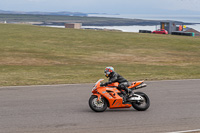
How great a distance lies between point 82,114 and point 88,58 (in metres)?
24.1

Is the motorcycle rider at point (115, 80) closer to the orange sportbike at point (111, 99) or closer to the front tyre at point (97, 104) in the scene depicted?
the orange sportbike at point (111, 99)

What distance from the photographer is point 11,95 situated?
1445 centimetres

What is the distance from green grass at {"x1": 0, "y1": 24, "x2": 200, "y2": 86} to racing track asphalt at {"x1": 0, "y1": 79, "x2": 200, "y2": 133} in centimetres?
447

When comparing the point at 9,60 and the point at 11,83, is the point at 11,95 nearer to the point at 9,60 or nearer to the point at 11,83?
the point at 11,83

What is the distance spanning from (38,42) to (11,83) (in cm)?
3054

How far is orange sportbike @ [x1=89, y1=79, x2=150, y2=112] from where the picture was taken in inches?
450

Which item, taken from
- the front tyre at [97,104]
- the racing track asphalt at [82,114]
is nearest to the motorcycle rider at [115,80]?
the front tyre at [97,104]

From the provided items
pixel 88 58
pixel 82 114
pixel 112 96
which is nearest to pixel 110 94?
pixel 112 96

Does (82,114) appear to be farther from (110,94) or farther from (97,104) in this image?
(110,94)

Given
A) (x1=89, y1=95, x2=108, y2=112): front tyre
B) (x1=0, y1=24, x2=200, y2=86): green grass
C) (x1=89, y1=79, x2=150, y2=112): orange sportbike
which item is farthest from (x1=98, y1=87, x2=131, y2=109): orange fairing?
(x1=0, y1=24, x2=200, y2=86): green grass

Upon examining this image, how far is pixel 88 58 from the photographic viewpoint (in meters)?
35.2

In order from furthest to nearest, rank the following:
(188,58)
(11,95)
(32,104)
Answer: (188,58) → (11,95) → (32,104)

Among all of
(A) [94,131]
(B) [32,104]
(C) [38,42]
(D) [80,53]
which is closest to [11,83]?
(B) [32,104]

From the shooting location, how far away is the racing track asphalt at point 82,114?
9633 mm
